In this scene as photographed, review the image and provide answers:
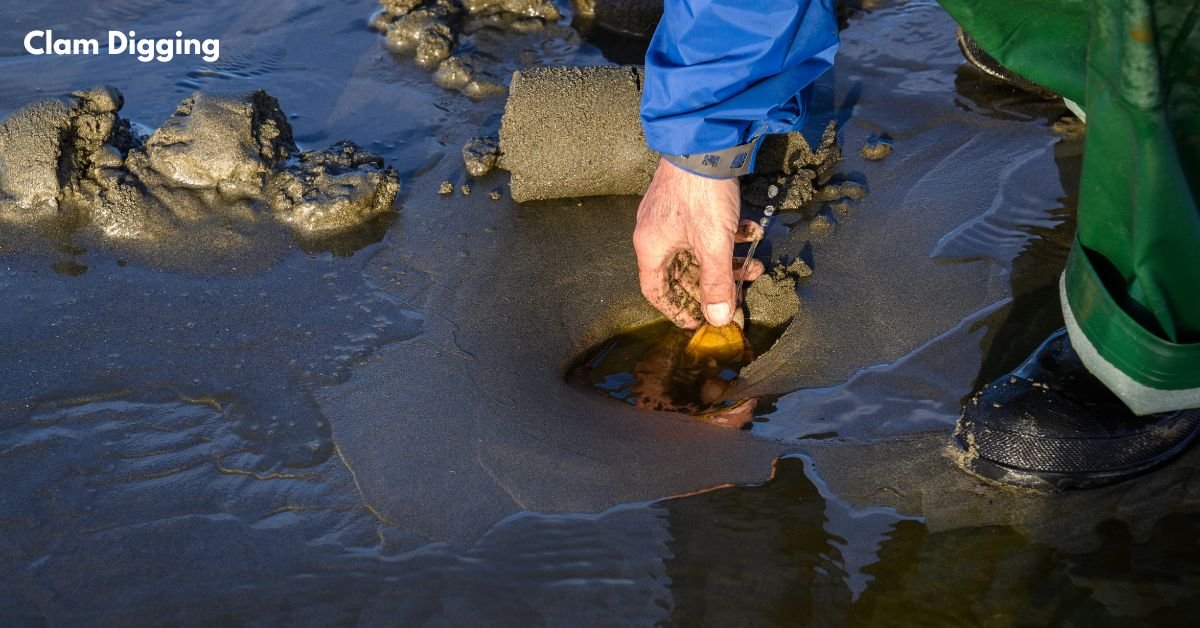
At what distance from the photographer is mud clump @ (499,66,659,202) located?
10.5 ft

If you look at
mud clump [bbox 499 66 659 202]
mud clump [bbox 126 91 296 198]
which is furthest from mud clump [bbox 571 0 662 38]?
mud clump [bbox 126 91 296 198]

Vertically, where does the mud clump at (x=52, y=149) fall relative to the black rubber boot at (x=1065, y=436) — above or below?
below

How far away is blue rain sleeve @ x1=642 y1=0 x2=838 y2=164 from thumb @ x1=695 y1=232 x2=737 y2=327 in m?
0.26

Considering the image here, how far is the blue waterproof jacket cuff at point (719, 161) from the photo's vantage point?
254cm

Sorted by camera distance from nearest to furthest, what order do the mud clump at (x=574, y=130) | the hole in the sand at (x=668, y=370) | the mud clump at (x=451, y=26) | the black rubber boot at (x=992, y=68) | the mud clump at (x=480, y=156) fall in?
the hole in the sand at (x=668, y=370) → the mud clump at (x=574, y=130) → the mud clump at (x=480, y=156) → the black rubber boot at (x=992, y=68) → the mud clump at (x=451, y=26)

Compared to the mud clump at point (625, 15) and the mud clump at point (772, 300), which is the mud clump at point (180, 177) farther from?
the mud clump at point (625, 15)

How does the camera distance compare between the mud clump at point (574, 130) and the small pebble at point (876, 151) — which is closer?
the mud clump at point (574, 130)

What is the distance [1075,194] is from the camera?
3.16 m

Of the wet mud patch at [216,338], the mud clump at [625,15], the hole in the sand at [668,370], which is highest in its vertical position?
the mud clump at [625,15]

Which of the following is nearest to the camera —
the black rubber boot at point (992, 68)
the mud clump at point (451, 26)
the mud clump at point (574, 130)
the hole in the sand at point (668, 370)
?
the hole in the sand at point (668, 370)

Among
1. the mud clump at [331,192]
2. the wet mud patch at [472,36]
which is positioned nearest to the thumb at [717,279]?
the mud clump at [331,192]

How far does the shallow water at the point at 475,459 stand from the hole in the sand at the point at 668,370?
111 mm

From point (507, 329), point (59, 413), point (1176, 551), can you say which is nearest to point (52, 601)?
point (59, 413)

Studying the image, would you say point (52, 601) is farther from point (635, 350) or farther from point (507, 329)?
point (635, 350)
